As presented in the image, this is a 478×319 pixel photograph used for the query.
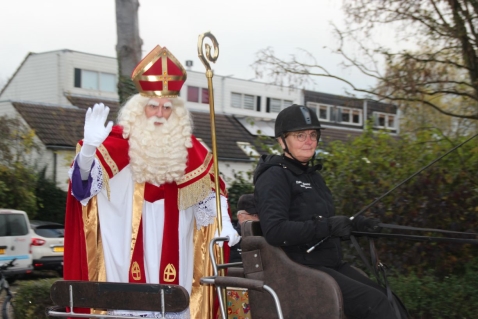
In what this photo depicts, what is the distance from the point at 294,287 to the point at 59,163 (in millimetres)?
20490

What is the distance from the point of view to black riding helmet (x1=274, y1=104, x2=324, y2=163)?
12.6 feet

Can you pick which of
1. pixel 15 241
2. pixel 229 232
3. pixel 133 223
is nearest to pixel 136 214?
pixel 133 223

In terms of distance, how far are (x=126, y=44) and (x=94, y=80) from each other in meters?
22.5

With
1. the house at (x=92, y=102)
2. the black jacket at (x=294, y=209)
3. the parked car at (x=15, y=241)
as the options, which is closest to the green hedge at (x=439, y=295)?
the black jacket at (x=294, y=209)

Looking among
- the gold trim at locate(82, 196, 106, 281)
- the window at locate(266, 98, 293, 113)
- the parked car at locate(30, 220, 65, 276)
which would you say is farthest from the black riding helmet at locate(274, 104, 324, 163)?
the window at locate(266, 98, 293, 113)

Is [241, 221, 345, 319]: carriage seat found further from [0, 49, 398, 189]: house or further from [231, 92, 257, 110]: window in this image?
[231, 92, 257, 110]: window

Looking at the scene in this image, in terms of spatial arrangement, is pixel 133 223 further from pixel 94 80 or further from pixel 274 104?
pixel 274 104

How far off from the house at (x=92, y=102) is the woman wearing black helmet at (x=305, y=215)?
14.2m

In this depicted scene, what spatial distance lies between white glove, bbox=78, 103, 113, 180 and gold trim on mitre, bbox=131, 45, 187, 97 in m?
0.52

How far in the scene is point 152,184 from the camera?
15.9ft

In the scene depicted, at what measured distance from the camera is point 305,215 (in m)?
3.73

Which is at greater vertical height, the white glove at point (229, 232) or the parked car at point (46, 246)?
the white glove at point (229, 232)

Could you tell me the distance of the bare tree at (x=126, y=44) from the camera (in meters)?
7.88

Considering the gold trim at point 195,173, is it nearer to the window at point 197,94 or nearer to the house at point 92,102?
the house at point 92,102
